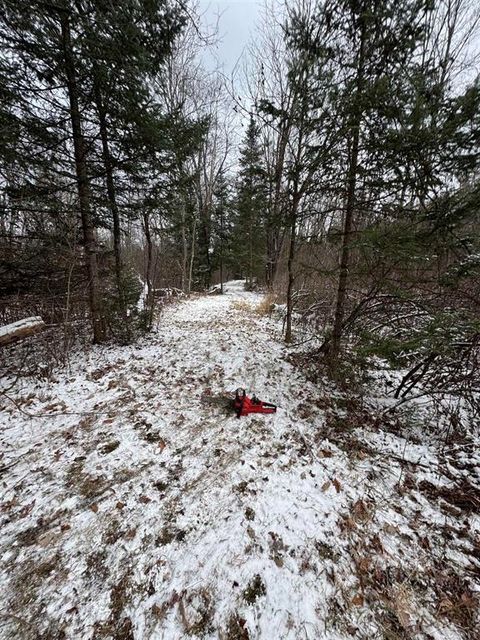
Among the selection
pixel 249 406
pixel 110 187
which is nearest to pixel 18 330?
pixel 249 406

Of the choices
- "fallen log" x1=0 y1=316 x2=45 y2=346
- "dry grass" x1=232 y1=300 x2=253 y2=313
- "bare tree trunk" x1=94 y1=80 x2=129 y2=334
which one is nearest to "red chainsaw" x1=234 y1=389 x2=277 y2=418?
"fallen log" x1=0 y1=316 x2=45 y2=346

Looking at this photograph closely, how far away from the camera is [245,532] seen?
219 centimetres

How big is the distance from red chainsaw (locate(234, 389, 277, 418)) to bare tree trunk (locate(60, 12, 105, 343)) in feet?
13.4

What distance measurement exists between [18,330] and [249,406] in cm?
349

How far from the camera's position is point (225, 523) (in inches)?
89.0

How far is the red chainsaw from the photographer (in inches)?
146

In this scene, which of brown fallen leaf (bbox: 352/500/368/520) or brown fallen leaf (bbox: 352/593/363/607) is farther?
brown fallen leaf (bbox: 352/500/368/520)

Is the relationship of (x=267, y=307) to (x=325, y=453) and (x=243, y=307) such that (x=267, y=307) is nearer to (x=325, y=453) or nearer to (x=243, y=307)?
(x=243, y=307)

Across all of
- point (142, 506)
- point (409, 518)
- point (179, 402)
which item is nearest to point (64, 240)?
point (179, 402)

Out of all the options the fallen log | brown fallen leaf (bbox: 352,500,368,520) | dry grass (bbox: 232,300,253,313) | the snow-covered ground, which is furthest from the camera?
dry grass (bbox: 232,300,253,313)

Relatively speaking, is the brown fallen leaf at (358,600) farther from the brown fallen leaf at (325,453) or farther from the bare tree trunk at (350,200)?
the bare tree trunk at (350,200)

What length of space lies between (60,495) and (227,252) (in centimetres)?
1889

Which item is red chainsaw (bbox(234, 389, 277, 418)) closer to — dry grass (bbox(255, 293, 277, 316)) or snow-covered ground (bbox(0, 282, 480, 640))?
snow-covered ground (bbox(0, 282, 480, 640))

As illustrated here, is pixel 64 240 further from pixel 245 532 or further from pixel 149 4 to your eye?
pixel 245 532
